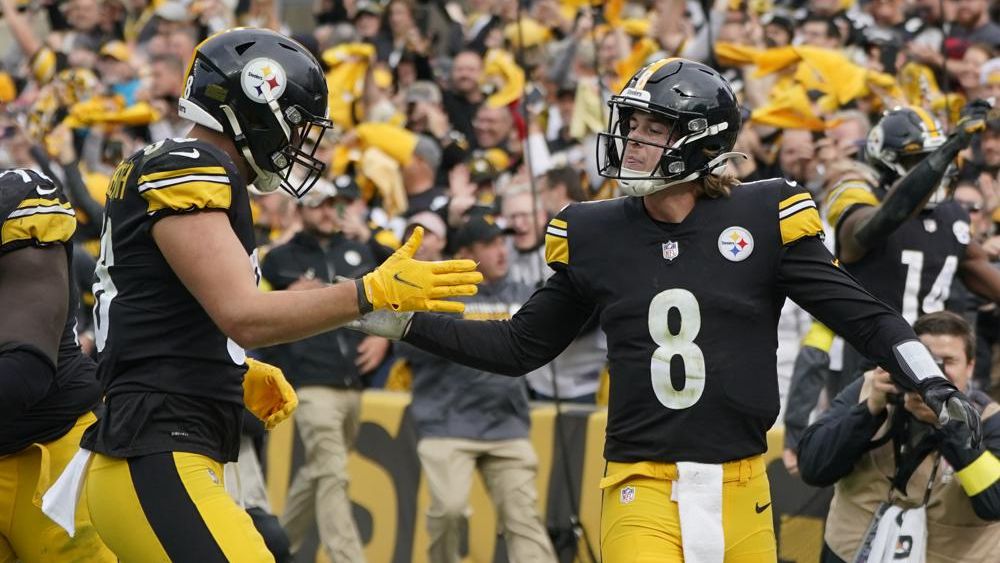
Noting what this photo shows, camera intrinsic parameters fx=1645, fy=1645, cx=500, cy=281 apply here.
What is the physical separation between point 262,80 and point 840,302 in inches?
66.5

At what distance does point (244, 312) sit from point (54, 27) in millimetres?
12211

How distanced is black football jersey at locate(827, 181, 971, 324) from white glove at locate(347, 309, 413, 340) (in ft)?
8.25

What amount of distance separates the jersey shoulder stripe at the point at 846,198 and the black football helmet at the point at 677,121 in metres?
1.94

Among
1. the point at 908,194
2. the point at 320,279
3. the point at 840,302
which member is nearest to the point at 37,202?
the point at 840,302

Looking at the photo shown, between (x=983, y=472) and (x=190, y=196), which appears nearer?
(x=190, y=196)

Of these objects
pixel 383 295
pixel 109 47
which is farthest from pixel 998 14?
pixel 383 295

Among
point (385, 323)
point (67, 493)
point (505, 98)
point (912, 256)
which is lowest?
point (505, 98)

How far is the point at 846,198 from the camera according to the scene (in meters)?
6.70

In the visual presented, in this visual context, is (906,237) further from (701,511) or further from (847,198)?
(701,511)

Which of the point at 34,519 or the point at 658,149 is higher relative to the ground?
the point at 658,149

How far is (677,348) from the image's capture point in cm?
457

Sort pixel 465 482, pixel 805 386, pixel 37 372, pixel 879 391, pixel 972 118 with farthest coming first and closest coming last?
pixel 465 482, pixel 805 386, pixel 972 118, pixel 879 391, pixel 37 372

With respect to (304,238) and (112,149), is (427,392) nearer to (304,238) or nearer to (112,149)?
(304,238)

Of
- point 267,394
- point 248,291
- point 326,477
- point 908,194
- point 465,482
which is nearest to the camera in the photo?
point 248,291
